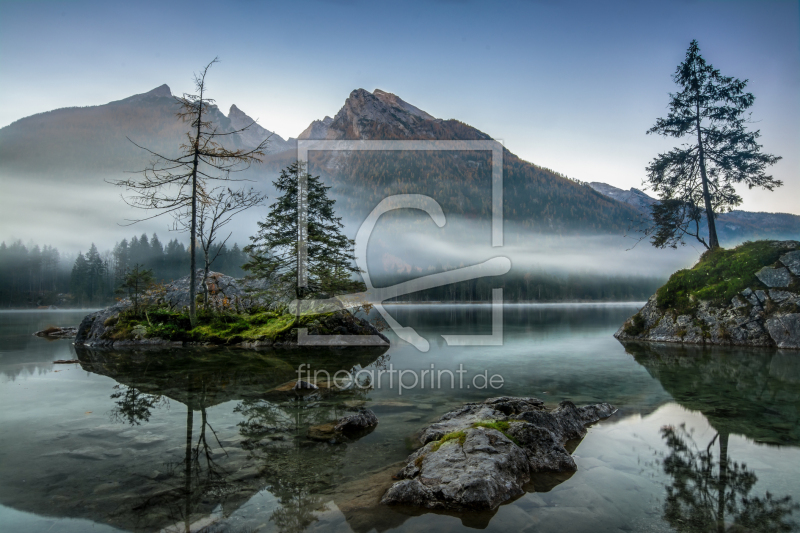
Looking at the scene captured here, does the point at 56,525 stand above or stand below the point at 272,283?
below

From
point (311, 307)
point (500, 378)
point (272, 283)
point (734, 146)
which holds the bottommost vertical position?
point (500, 378)

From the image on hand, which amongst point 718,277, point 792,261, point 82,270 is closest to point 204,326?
A: point 718,277

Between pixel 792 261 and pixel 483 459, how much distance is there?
26345 mm

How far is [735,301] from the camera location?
2209cm

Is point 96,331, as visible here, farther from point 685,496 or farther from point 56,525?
point 685,496

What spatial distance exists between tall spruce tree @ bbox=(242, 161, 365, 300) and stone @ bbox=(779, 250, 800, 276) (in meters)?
24.8

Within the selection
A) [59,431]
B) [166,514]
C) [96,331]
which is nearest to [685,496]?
[166,514]

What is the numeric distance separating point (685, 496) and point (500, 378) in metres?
8.91

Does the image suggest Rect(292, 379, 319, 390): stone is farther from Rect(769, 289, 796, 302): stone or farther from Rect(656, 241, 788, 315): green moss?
Rect(769, 289, 796, 302): stone

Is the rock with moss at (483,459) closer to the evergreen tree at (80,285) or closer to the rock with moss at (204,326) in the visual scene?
the rock with moss at (204,326)

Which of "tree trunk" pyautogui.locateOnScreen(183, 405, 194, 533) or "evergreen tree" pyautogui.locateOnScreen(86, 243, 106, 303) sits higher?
"evergreen tree" pyautogui.locateOnScreen(86, 243, 106, 303)

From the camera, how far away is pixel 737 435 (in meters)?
7.71

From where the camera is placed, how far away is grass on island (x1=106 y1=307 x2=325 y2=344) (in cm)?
2227

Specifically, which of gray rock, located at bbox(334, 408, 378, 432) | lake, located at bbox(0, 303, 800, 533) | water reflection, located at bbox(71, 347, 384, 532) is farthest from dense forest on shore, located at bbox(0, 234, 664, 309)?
gray rock, located at bbox(334, 408, 378, 432)
